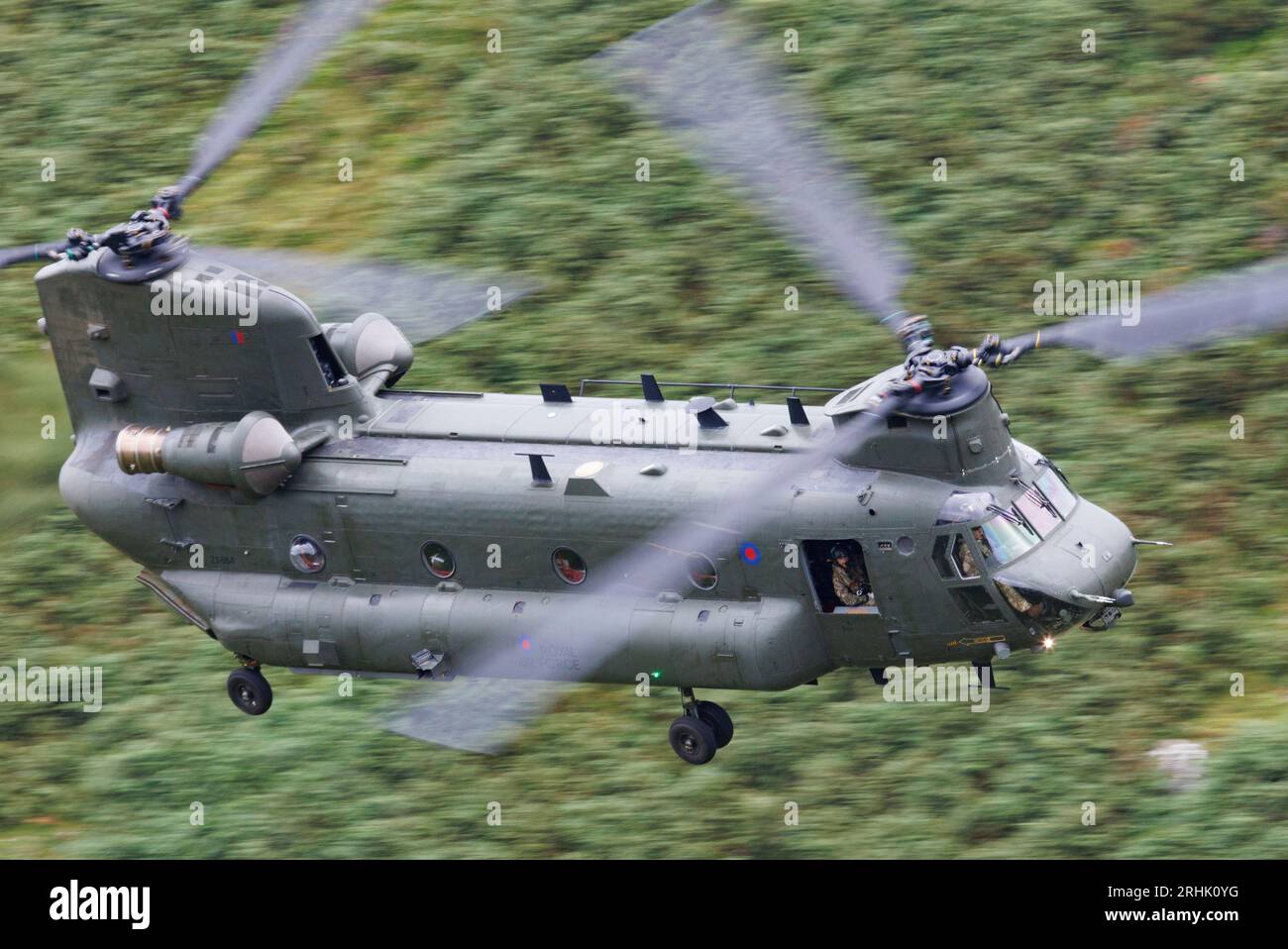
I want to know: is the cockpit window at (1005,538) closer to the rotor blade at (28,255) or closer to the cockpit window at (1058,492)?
the cockpit window at (1058,492)

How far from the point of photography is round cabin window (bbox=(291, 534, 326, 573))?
20.0 meters

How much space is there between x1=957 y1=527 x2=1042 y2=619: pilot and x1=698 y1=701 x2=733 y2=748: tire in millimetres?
3128

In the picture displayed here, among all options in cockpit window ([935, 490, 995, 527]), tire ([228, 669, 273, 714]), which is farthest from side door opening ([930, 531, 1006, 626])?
tire ([228, 669, 273, 714])

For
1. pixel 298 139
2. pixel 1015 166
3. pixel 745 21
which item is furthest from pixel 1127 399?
pixel 298 139

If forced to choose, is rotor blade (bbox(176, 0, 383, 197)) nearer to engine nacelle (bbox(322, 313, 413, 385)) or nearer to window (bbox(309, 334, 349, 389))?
window (bbox(309, 334, 349, 389))

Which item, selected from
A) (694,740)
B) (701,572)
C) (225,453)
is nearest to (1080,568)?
(701,572)

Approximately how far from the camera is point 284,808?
840 inches

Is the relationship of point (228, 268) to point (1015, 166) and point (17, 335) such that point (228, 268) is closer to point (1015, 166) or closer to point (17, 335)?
point (17, 335)

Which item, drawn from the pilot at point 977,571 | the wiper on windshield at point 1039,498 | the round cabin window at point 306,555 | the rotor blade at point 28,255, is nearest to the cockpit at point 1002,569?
the pilot at point 977,571

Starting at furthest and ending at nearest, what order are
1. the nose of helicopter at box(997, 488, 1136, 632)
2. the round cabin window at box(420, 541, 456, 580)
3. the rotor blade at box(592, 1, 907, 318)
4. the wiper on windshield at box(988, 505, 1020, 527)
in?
the rotor blade at box(592, 1, 907, 318)
the round cabin window at box(420, 541, 456, 580)
the wiper on windshield at box(988, 505, 1020, 527)
the nose of helicopter at box(997, 488, 1136, 632)

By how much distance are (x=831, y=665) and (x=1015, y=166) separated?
1234 centimetres

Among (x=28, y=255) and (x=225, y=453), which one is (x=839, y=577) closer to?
(x=225, y=453)

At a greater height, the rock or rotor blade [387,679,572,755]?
rotor blade [387,679,572,755]

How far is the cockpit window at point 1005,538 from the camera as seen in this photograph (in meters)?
17.7
